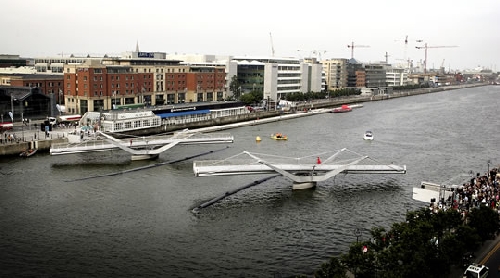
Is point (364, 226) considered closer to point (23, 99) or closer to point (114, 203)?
point (114, 203)

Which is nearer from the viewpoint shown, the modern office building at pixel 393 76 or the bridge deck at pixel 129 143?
the bridge deck at pixel 129 143

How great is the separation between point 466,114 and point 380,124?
1654cm

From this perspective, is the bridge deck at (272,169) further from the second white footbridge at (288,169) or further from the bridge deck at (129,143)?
the bridge deck at (129,143)

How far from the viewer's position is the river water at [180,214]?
13758mm

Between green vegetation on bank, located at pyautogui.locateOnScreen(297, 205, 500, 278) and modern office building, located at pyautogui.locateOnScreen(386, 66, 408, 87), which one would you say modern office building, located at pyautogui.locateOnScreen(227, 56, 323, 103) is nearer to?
modern office building, located at pyautogui.locateOnScreen(386, 66, 408, 87)

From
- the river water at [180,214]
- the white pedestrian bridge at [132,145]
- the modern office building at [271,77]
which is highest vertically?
the modern office building at [271,77]

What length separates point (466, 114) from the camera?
57781mm

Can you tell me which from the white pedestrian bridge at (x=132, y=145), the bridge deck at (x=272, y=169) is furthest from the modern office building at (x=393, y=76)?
the bridge deck at (x=272, y=169)

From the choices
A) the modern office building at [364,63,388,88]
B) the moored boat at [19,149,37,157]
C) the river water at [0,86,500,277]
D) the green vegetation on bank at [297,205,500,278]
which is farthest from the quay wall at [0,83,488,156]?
the modern office building at [364,63,388,88]

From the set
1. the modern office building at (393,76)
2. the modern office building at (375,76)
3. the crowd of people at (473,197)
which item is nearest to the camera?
the crowd of people at (473,197)

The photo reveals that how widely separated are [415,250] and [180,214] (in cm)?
879

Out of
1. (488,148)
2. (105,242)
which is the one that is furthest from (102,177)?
(488,148)

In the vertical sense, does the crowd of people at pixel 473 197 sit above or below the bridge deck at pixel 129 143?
below

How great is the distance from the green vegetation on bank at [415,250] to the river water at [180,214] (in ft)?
7.49
